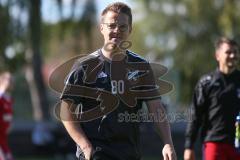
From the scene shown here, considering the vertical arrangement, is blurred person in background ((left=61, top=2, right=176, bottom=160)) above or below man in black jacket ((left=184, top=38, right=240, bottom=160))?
above

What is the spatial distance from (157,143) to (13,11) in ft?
24.7

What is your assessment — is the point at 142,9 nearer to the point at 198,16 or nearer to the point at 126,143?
the point at 198,16

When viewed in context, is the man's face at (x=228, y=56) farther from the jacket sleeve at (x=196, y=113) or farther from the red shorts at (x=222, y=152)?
the red shorts at (x=222, y=152)

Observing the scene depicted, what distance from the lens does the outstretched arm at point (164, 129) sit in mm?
5031

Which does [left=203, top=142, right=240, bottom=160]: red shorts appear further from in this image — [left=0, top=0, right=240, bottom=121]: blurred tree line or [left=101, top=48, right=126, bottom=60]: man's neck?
[left=0, top=0, right=240, bottom=121]: blurred tree line

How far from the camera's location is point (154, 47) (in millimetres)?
31609

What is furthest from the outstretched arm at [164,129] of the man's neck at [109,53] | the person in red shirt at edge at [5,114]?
the person in red shirt at edge at [5,114]

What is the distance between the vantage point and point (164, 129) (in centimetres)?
520

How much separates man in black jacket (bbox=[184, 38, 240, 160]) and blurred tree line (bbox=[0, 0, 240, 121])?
51.4ft

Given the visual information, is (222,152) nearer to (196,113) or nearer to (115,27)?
(196,113)

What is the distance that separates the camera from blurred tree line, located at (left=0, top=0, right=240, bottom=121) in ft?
78.0

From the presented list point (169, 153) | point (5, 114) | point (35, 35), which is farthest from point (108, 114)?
point (35, 35)

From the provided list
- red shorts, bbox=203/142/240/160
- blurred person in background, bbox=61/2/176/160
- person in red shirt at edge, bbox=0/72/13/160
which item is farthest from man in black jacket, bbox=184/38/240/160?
person in red shirt at edge, bbox=0/72/13/160

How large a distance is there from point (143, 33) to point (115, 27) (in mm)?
27641
